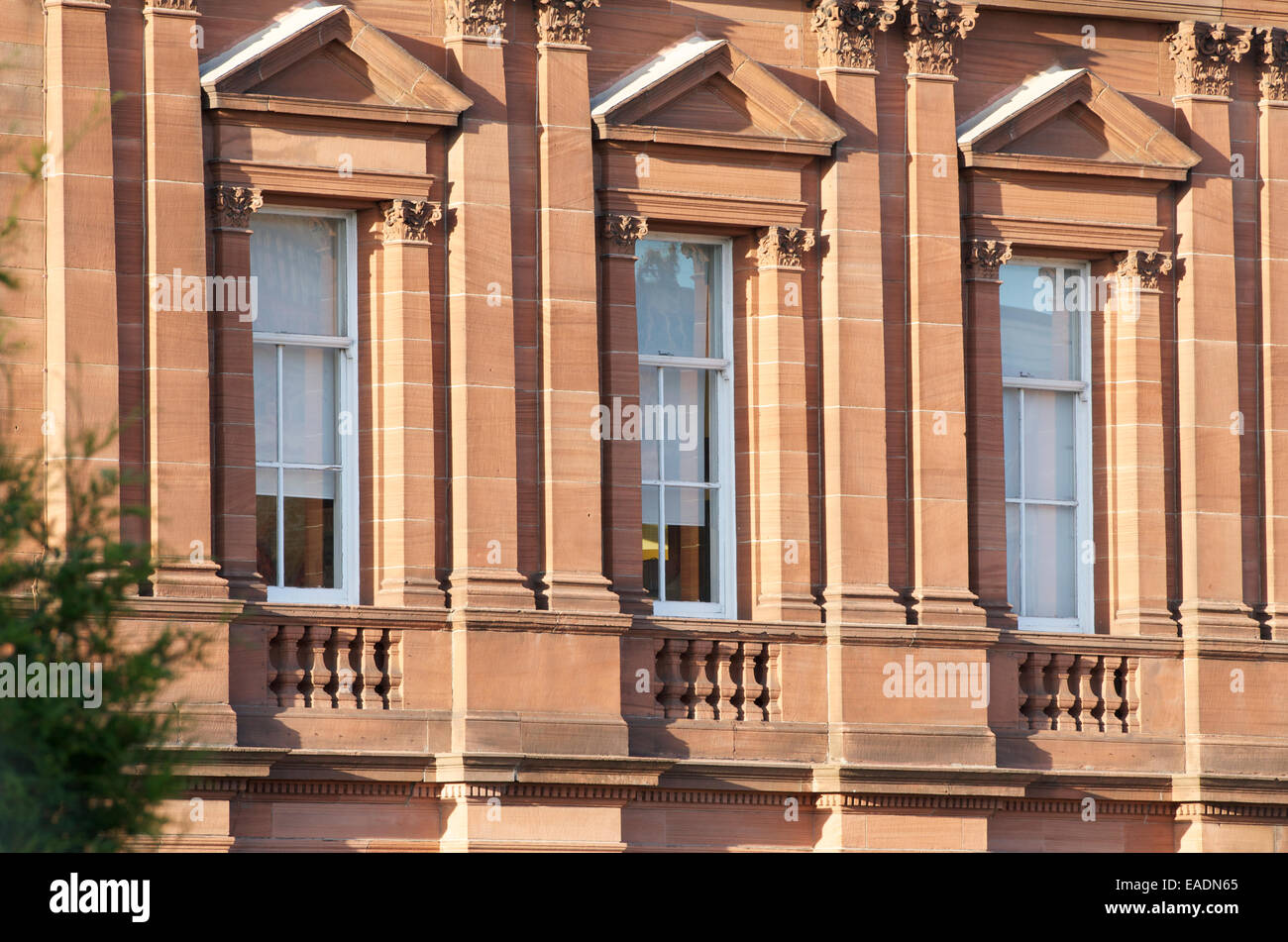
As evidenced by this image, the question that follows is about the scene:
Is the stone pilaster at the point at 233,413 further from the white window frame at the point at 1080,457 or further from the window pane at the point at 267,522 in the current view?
the white window frame at the point at 1080,457

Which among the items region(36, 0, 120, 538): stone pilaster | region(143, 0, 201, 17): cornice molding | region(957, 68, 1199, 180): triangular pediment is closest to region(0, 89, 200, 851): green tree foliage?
region(36, 0, 120, 538): stone pilaster

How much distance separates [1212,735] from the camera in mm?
24703

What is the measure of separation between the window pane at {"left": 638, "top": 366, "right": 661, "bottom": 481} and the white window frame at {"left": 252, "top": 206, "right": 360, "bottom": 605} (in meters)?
2.53

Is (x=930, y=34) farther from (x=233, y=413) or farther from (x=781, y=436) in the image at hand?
(x=233, y=413)

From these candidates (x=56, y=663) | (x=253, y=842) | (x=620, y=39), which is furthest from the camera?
(x=620, y=39)

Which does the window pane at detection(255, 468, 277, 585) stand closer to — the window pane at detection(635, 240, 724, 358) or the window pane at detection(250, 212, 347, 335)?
the window pane at detection(250, 212, 347, 335)

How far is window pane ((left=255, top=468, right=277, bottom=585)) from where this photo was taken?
2219 centimetres

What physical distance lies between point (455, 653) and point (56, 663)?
364 inches

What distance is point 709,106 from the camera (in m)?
23.7

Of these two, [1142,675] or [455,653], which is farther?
[1142,675]

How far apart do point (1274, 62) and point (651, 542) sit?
7.31 m

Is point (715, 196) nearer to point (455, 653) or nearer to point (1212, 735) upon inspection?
point (455, 653)

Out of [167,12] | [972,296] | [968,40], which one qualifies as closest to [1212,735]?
[972,296]

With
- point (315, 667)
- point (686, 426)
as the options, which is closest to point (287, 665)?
point (315, 667)
